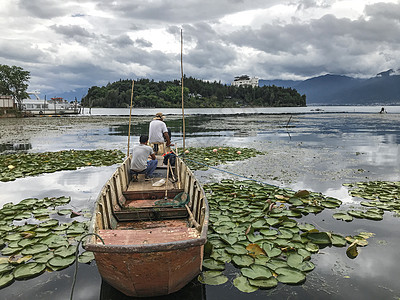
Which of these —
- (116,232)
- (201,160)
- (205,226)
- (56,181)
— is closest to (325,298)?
(205,226)

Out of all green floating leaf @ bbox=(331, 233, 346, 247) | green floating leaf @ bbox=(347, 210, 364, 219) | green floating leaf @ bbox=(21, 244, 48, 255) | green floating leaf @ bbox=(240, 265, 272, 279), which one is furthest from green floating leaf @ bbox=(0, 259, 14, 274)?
green floating leaf @ bbox=(347, 210, 364, 219)

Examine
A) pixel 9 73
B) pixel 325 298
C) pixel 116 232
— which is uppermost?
pixel 9 73

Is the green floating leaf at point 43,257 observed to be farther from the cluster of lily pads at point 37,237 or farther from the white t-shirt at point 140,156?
the white t-shirt at point 140,156

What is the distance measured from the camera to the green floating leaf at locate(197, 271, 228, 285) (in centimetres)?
452

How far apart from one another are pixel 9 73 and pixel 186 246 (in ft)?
213

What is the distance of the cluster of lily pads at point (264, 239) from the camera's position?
4.60 meters

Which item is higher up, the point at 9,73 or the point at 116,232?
the point at 9,73

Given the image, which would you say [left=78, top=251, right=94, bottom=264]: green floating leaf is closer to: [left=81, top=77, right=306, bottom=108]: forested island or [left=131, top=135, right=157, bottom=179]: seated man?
[left=131, top=135, right=157, bottom=179]: seated man

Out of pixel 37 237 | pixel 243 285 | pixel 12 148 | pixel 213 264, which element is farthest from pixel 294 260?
pixel 12 148

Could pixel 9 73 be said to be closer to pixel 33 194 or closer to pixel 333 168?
pixel 33 194

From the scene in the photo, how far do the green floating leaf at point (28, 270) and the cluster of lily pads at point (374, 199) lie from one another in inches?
256

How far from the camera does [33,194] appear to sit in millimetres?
8891

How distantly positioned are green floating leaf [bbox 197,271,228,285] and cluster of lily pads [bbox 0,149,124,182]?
9067 mm

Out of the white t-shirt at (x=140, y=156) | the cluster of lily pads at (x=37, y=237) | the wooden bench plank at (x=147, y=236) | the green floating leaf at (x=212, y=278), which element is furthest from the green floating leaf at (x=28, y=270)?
the white t-shirt at (x=140, y=156)
